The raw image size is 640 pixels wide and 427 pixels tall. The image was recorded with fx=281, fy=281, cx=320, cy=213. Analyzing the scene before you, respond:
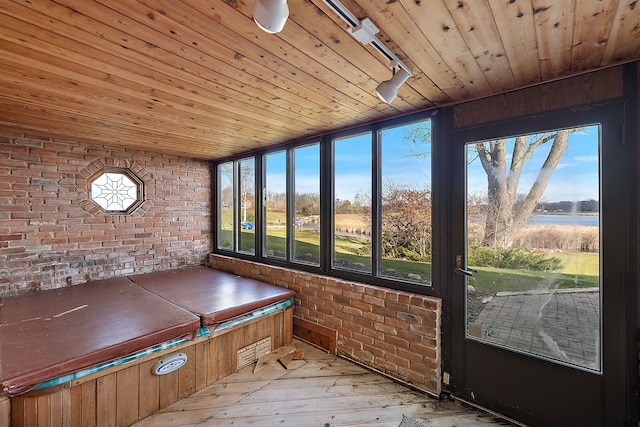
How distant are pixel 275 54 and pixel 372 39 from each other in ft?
1.84

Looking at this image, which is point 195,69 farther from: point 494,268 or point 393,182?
point 494,268

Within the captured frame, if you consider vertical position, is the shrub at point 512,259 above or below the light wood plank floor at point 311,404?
above

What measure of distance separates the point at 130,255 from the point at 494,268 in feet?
14.3

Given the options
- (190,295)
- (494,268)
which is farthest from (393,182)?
(190,295)

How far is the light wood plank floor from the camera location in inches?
80.9

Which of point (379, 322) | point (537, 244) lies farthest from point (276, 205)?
point (537, 244)

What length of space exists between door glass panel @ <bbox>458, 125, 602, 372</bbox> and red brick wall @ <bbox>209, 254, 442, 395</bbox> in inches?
14.2

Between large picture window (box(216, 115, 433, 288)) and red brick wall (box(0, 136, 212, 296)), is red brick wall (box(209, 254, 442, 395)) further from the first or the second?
red brick wall (box(0, 136, 212, 296))

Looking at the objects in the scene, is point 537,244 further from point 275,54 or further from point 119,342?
point 119,342

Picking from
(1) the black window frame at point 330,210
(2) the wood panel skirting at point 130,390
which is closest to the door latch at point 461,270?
(1) the black window frame at point 330,210

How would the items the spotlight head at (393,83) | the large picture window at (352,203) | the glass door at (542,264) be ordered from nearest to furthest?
1. the spotlight head at (393,83)
2. the glass door at (542,264)
3. the large picture window at (352,203)

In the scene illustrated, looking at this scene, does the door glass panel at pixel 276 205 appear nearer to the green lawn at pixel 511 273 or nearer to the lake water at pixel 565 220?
the green lawn at pixel 511 273

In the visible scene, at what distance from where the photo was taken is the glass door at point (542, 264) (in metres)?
1.75

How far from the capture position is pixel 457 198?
2322 mm
